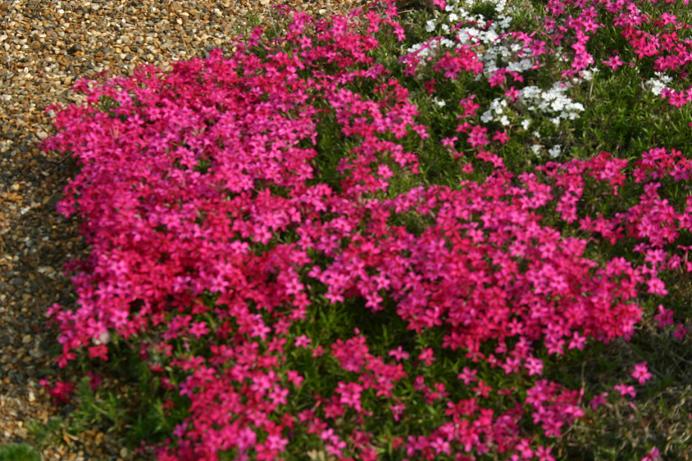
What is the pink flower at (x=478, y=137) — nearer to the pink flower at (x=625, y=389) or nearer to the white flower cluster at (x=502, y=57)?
the white flower cluster at (x=502, y=57)

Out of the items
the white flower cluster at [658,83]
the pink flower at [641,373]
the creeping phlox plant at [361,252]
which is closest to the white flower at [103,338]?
the creeping phlox plant at [361,252]

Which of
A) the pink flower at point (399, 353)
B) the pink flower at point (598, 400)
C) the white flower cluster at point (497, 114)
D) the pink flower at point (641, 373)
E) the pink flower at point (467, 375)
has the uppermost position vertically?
the white flower cluster at point (497, 114)

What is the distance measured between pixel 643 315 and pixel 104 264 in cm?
350

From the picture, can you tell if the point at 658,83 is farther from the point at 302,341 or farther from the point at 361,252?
the point at 302,341

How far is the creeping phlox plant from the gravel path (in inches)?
10.4

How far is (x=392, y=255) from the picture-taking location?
5301mm

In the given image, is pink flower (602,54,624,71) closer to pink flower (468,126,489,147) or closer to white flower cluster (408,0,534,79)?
white flower cluster (408,0,534,79)

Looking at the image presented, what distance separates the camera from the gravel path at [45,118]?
17.1ft

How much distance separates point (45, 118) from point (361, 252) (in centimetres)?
342

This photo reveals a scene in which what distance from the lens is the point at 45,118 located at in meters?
7.03

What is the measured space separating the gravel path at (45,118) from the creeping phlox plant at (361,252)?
0.87 ft

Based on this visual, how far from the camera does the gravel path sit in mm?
5223

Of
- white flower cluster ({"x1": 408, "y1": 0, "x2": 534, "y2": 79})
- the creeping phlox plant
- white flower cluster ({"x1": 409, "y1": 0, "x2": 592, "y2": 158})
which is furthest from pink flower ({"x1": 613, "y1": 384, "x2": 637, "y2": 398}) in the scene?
white flower cluster ({"x1": 408, "y1": 0, "x2": 534, "y2": 79})

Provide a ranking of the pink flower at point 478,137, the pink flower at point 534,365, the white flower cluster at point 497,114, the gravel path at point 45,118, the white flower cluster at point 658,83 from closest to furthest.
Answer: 1. the pink flower at point 534,365
2. the gravel path at point 45,118
3. the pink flower at point 478,137
4. the white flower cluster at point 497,114
5. the white flower cluster at point 658,83
